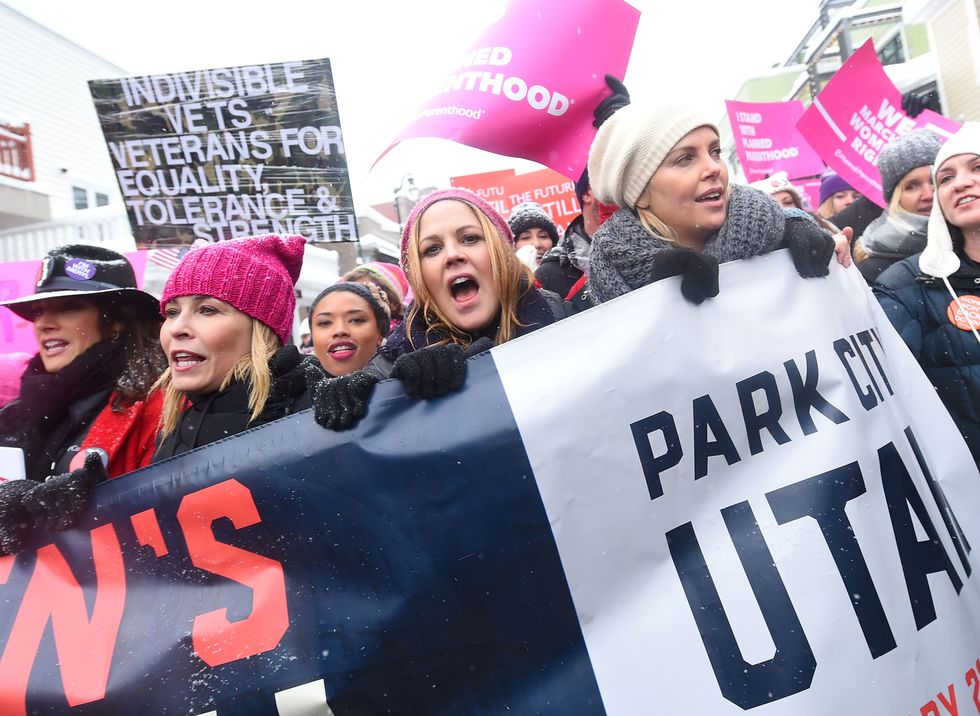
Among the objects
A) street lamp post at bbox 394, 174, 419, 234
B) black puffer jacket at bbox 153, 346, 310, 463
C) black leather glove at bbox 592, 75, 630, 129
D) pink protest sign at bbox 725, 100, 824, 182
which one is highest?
street lamp post at bbox 394, 174, 419, 234

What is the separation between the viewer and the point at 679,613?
160 cm

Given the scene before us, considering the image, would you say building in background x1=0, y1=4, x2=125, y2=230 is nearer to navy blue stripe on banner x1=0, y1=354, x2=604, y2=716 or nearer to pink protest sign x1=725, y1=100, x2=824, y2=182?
pink protest sign x1=725, y1=100, x2=824, y2=182

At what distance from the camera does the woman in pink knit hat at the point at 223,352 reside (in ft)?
7.18

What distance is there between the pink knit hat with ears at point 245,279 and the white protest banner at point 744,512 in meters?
0.97

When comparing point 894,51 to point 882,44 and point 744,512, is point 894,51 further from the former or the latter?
point 744,512

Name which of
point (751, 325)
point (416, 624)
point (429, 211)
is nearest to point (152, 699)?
point (416, 624)

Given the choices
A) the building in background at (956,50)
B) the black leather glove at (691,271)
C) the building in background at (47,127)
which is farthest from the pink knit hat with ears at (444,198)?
the building in background at (47,127)

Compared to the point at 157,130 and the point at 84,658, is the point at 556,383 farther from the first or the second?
the point at 157,130

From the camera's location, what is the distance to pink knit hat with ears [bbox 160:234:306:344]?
225 centimetres

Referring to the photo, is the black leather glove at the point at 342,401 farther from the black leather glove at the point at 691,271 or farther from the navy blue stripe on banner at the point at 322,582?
the black leather glove at the point at 691,271

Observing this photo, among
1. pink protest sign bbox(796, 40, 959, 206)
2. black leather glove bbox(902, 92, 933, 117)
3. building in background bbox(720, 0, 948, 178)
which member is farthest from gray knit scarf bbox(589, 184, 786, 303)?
building in background bbox(720, 0, 948, 178)

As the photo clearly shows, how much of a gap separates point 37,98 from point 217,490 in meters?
18.4

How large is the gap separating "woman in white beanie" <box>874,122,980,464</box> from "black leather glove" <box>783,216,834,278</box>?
35.5 inches

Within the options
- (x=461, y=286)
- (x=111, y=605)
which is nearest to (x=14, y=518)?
(x=111, y=605)
